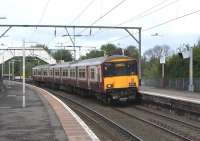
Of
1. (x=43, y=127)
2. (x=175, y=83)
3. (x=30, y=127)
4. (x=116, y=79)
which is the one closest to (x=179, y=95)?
(x=116, y=79)

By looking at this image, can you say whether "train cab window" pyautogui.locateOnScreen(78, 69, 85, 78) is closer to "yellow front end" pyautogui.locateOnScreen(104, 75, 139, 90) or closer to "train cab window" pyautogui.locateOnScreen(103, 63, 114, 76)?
"train cab window" pyautogui.locateOnScreen(103, 63, 114, 76)

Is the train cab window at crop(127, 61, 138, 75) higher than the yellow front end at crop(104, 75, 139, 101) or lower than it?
higher

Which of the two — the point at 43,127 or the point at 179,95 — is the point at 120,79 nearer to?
the point at 179,95

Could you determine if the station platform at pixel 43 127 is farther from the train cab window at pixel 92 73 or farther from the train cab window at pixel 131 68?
the train cab window at pixel 92 73

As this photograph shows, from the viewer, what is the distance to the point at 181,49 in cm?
5362

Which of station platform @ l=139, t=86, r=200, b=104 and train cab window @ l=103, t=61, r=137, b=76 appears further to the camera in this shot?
train cab window @ l=103, t=61, r=137, b=76

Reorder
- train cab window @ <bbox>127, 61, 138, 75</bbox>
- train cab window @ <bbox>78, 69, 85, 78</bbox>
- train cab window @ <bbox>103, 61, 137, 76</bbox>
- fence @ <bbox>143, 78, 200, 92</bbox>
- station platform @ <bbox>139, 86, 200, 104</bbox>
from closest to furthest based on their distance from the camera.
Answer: station platform @ <bbox>139, 86, 200, 104</bbox>
train cab window @ <bbox>103, 61, 137, 76</bbox>
train cab window @ <bbox>127, 61, 138, 75</bbox>
train cab window @ <bbox>78, 69, 85, 78</bbox>
fence @ <bbox>143, 78, 200, 92</bbox>

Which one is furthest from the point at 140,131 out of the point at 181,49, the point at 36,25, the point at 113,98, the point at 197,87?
the point at 181,49

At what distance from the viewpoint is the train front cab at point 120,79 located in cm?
2938

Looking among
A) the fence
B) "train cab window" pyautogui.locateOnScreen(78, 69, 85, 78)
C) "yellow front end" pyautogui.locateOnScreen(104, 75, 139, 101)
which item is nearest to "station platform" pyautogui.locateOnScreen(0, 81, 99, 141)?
"yellow front end" pyautogui.locateOnScreen(104, 75, 139, 101)

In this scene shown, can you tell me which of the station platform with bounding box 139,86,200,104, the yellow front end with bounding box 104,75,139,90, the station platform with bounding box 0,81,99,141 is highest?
the yellow front end with bounding box 104,75,139,90

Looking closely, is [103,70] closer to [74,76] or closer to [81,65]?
[81,65]

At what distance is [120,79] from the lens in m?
29.6

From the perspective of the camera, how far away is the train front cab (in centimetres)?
2938
